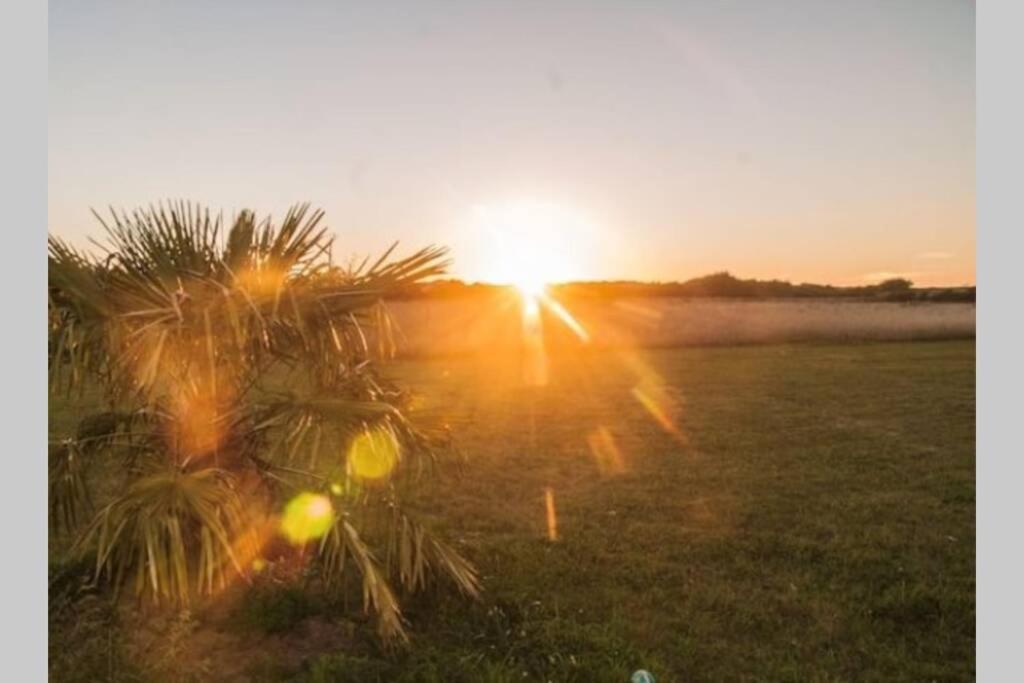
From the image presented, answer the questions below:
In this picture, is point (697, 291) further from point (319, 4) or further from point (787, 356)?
point (319, 4)

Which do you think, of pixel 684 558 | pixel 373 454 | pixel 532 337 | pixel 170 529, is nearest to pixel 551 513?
pixel 684 558

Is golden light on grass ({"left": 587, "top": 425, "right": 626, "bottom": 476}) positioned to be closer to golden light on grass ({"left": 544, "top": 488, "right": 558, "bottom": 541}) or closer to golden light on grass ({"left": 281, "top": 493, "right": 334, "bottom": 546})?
golden light on grass ({"left": 544, "top": 488, "right": 558, "bottom": 541})

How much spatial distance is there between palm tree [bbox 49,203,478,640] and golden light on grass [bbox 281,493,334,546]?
0.05 ft

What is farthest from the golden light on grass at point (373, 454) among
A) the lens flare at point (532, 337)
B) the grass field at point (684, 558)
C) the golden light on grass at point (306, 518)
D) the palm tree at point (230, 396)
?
the lens flare at point (532, 337)

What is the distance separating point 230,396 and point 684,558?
384cm

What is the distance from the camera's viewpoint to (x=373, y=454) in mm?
4086

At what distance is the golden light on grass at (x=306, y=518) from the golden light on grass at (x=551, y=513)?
2.57 metres

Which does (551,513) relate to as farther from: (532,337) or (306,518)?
(532,337)

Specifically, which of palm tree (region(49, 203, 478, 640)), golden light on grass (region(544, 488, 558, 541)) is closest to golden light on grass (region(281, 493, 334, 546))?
palm tree (region(49, 203, 478, 640))

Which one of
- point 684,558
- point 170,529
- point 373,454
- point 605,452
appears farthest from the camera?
point 605,452

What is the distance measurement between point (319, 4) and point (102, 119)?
1.99m

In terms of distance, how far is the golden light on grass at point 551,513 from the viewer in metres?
6.70

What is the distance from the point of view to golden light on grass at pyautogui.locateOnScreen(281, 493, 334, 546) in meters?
4.03
